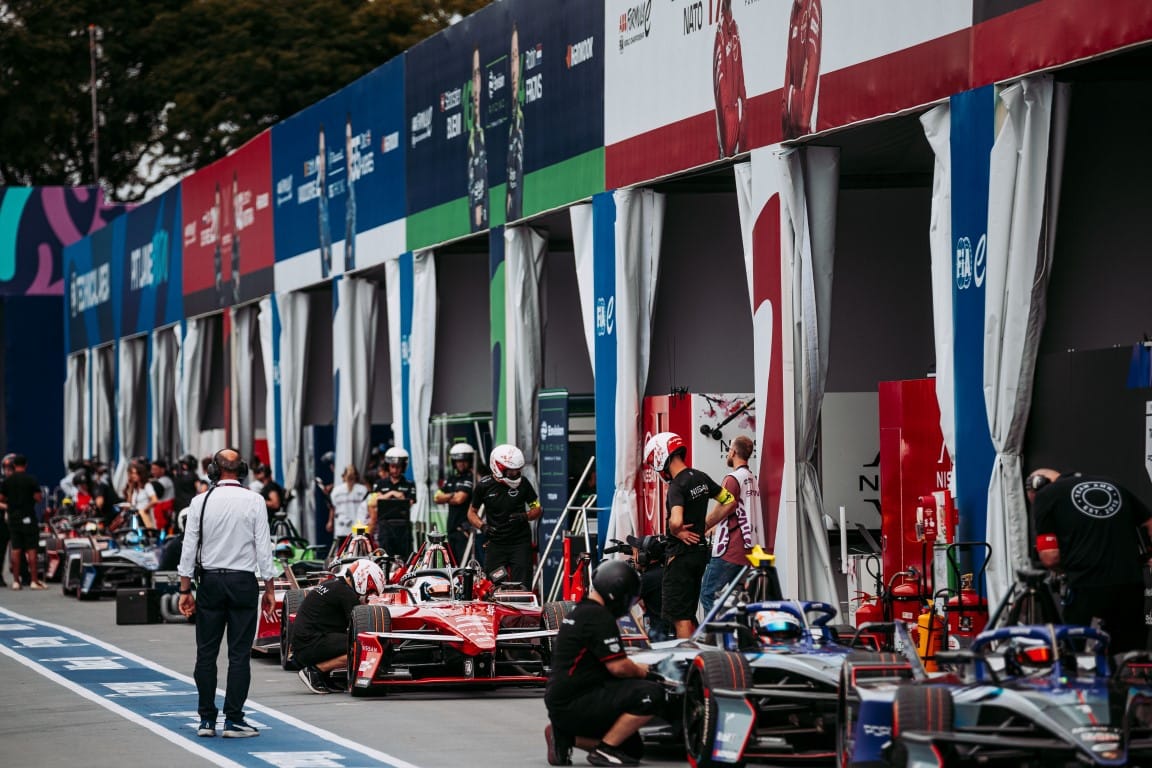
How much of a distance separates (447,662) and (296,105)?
46587 millimetres

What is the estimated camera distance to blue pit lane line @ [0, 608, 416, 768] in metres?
12.0

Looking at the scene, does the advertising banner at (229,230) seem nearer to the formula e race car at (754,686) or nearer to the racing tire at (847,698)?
the formula e race car at (754,686)

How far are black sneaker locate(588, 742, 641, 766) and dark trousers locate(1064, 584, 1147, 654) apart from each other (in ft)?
8.57

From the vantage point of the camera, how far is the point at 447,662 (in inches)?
610

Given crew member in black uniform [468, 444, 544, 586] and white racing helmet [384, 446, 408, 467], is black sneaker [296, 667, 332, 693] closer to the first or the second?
crew member in black uniform [468, 444, 544, 586]

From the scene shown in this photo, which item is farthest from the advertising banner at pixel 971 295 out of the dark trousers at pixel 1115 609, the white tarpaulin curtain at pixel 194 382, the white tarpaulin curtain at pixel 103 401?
the white tarpaulin curtain at pixel 103 401

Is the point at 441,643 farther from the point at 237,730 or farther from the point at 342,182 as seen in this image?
the point at 342,182

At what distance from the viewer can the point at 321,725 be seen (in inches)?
534

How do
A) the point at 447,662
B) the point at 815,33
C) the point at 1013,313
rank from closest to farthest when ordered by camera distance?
the point at 1013,313 < the point at 447,662 < the point at 815,33

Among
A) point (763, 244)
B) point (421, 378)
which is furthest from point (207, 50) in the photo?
point (763, 244)

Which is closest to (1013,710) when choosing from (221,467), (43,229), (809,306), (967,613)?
(967,613)

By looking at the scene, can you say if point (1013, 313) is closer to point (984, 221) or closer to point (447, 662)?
point (984, 221)

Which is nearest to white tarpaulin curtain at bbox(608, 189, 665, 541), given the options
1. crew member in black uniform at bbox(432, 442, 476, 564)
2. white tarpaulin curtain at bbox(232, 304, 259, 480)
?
crew member in black uniform at bbox(432, 442, 476, 564)

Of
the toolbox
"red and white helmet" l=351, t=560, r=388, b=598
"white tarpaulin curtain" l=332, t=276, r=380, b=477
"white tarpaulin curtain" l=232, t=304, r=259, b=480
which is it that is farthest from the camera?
"white tarpaulin curtain" l=232, t=304, r=259, b=480
